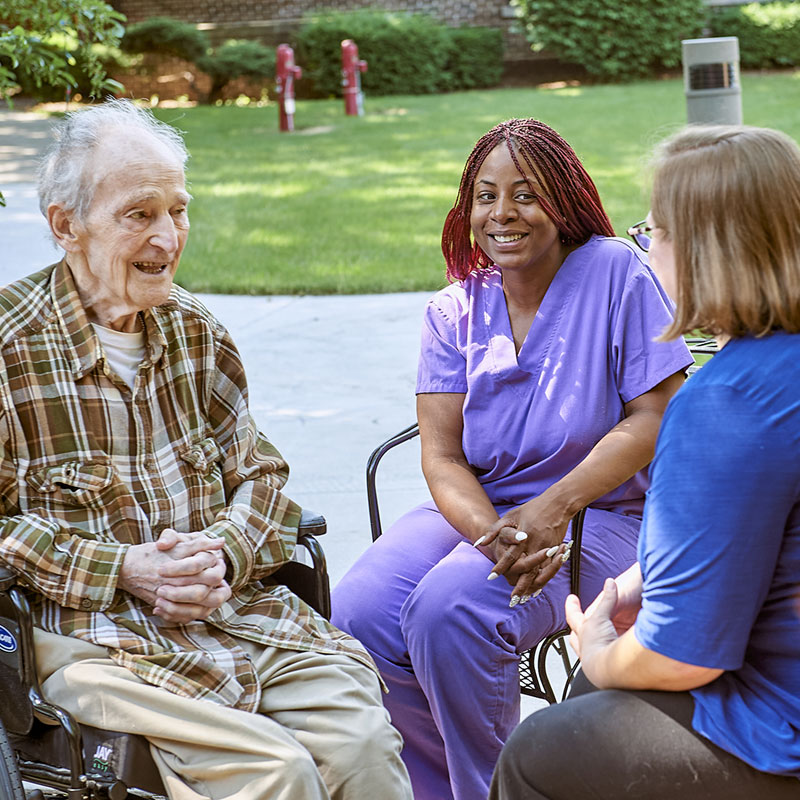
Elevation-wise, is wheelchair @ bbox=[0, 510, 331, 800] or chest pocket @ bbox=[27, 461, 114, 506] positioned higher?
chest pocket @ bbox=[27, 461, 114, 506]

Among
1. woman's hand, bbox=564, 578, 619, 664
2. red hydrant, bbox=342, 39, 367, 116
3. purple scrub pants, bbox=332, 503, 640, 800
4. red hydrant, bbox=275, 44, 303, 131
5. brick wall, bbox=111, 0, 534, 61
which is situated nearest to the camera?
woman's hand, bbox=564, 578, 619, 664

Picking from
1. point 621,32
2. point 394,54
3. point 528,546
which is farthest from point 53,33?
point 621,32

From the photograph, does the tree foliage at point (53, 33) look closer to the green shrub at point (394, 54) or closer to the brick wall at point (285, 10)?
the green shrub at point (394, 54)

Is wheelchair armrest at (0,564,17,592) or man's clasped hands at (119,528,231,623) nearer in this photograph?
wheelchair armrest at (0,564,17,592)

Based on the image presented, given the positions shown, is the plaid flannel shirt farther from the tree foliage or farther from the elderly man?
the tree foliage

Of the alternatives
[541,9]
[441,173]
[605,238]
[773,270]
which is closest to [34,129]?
[441,173]

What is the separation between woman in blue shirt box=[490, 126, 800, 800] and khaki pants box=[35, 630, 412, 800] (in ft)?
1.36

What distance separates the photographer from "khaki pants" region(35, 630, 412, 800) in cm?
213

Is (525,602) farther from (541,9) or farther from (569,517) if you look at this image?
(541,9)

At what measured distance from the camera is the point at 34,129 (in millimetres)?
16609

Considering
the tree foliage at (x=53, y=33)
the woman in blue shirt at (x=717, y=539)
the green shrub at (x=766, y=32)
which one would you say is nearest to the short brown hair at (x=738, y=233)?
the woman in blue shirt at (x=717, y=539)

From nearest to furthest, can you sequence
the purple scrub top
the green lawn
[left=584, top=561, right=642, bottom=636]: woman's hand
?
[left=584, top=561, right=642, bottom=636]: woman's hand
the purple scrub top
the green lawn

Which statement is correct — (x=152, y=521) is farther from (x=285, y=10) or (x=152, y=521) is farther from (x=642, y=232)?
(x=285, y=10)

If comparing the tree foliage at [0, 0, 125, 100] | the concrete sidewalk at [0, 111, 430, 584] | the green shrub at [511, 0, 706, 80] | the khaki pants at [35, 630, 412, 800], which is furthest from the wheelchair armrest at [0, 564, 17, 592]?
the green shrub at [511, 0, 706, 80]
